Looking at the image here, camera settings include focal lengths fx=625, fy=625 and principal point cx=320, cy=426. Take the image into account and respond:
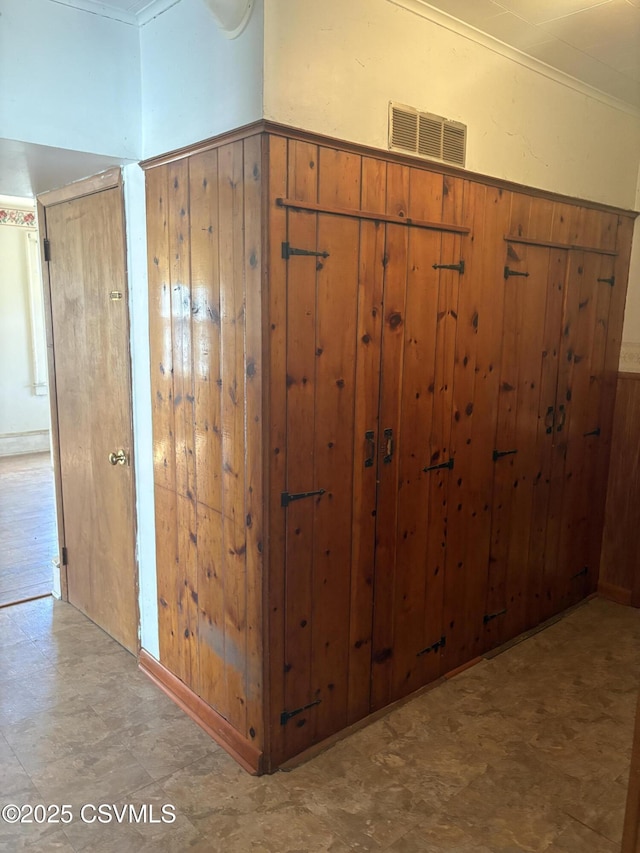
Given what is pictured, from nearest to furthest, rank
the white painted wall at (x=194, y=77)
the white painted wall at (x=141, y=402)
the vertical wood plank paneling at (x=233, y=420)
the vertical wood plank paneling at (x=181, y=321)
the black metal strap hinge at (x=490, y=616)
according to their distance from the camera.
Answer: the white painted wall at (x=194, y=77) < the vertical wood plank paneling at (x=233, y=420) < the vertical wood plank paneling at (x=181, y=321) < the white painted wall at (x=141, y=402) < the black metal strap hinge at (x=490, y=616)

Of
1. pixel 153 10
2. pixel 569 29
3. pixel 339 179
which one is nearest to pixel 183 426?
pixel 339 179

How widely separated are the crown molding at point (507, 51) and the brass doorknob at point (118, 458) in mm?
1965

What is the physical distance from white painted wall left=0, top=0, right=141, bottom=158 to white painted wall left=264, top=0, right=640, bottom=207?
31.1 inches

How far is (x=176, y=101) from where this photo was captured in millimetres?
2143

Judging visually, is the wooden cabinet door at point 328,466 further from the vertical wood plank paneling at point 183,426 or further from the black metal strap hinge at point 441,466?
the vertical wood plank paneling at point 183,426

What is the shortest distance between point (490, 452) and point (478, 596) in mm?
661

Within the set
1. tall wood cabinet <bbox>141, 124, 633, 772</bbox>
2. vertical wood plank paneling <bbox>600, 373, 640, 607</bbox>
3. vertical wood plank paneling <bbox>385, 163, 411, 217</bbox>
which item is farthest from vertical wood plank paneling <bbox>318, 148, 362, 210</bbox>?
vertical wood plank paneling <bbox>600, 373, 640, 607</bbox>

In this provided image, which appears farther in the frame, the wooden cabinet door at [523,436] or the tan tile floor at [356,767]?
the wooden cabinet door at [523,436]

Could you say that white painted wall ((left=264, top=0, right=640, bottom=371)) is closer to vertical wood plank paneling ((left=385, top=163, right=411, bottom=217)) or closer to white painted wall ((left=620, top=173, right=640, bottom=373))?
vertical wood plank paneling ((left=385, top=163, right=411, bottom=217))

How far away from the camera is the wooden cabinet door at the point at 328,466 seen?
1974 millimetres

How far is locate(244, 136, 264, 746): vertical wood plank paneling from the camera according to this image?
72.6 inches

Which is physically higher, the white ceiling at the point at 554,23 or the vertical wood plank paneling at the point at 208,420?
the white ceiling at the point at 554,23

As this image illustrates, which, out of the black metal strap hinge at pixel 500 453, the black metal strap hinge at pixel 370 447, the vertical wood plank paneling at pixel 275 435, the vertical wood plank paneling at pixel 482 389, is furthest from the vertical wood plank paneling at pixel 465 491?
the vertical wood plank paneling at pixel 275 435

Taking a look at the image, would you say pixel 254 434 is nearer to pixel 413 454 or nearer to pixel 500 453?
pixel 413 454
